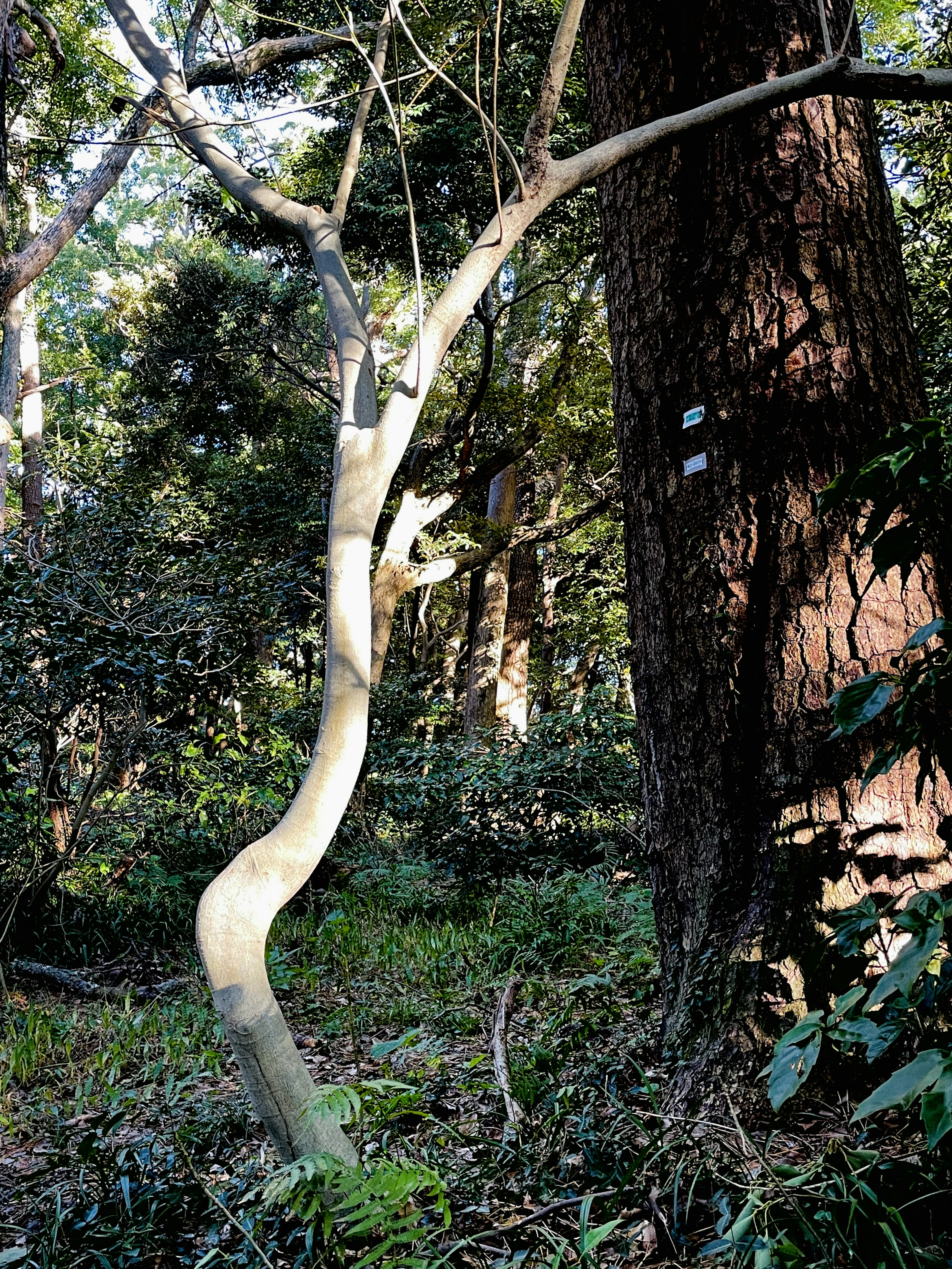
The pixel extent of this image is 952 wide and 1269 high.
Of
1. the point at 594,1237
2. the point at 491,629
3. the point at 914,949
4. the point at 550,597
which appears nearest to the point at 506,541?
the point at 491,629

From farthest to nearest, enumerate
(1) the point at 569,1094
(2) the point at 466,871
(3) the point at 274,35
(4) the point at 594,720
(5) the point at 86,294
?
(5) the point at 86,294
(3) the point at 274,35
(4) the point at 594,720
(2) the point at 466,871
(1) the point at 569,1094

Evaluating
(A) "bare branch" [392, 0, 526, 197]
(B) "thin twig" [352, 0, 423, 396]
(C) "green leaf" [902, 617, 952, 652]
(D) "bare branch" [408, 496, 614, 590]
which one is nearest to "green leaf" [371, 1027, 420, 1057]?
(C) "green leaf" [902, 617, 952, 652]

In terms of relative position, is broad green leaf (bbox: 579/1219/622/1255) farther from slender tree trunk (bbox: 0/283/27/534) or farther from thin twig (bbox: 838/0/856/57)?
slender tree trunk (bbox: 0/283/27/534)

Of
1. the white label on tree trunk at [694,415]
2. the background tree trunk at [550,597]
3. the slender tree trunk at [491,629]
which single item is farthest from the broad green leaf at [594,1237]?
the background tree trunk at [550,597]

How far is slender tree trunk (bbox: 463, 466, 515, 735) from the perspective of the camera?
12.6m

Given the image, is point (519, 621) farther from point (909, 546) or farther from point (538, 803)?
point (909, 546)

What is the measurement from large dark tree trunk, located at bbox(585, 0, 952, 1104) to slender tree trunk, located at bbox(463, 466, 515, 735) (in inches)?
381

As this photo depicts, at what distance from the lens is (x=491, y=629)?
1278 cm

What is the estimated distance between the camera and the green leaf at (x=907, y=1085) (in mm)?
1190

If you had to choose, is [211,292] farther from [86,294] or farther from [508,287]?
[86,294]

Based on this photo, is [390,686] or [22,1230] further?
[390,686]

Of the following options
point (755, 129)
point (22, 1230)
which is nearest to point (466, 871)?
point (22, 1230)

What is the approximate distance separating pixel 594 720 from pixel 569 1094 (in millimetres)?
5498

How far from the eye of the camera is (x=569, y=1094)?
219 centimetres
